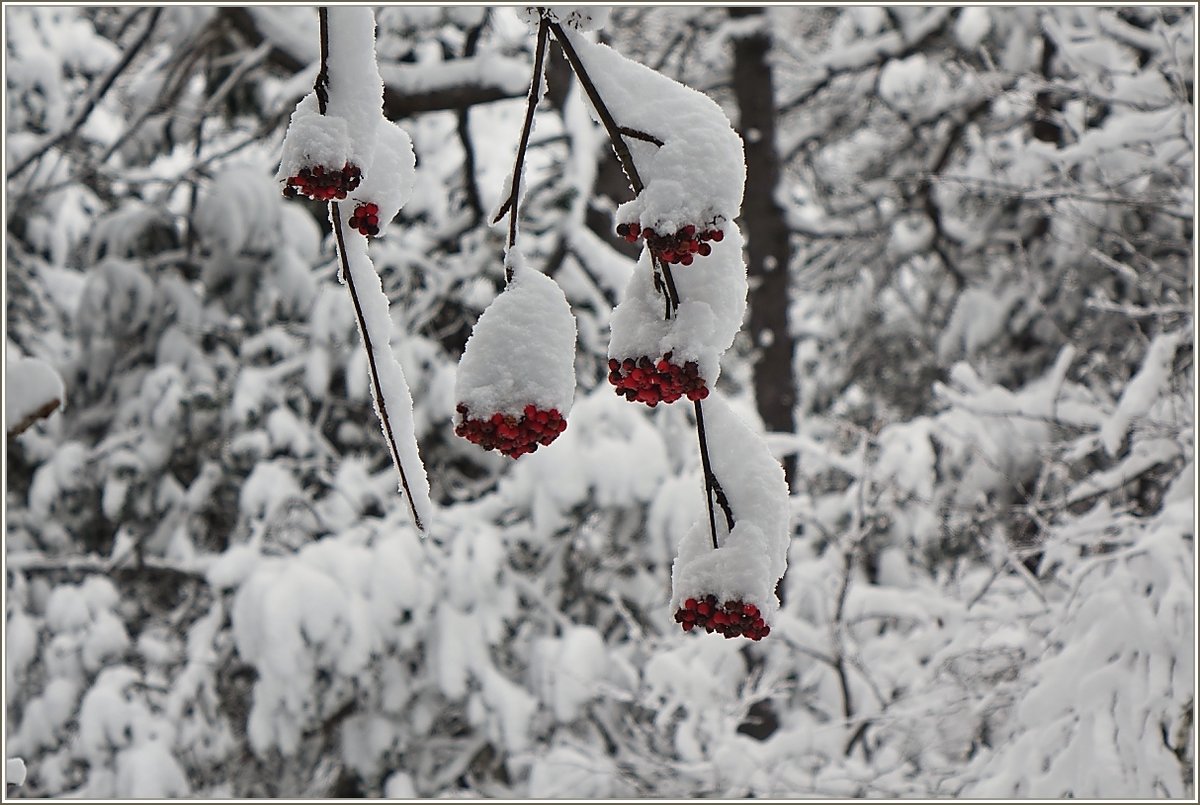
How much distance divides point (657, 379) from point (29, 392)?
1.18 meters

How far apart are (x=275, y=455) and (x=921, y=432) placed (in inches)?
109

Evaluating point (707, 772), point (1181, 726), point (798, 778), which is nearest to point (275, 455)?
point (707, 772)

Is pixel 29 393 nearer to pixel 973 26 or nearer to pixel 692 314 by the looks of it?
pixel 692 314

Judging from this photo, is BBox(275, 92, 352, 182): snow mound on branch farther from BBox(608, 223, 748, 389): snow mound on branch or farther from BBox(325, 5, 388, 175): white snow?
BBox(608, 223, 748, 389): snow mound on branch

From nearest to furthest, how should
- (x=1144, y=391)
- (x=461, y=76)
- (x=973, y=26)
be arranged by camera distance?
(x=1144, y=391) < (x=461, y=76) < (x=973, y=26)

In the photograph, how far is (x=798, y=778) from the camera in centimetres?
395

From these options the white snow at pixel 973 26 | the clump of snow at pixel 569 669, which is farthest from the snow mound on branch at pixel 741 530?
the white snow at pixel 973 26

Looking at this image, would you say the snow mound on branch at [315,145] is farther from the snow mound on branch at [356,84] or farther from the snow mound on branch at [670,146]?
the snow mound on branch at [670,146]

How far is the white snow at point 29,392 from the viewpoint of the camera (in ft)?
4.76

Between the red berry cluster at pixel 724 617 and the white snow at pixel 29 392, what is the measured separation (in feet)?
3.49

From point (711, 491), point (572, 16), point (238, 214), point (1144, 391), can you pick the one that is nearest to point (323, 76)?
point (572, 16)

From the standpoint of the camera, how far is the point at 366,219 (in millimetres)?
782

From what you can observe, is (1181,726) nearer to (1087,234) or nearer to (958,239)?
(1087,234)

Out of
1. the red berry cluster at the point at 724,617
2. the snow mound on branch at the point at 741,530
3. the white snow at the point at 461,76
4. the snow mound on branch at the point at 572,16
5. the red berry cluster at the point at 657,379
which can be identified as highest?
the white snow at the point at 461,76
